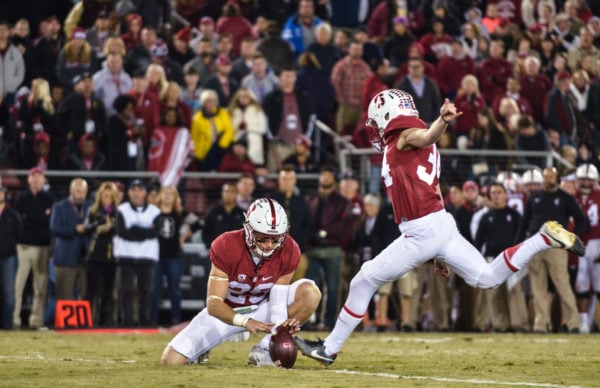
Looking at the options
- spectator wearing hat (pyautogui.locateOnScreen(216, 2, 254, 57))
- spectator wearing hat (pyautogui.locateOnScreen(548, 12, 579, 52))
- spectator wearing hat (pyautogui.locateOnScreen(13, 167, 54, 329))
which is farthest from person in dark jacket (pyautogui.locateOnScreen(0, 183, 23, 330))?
spectator wearing hat (pyautogui.locateOnScreen(548, 12, 579, 52))

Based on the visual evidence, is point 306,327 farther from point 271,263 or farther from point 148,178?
point 271,263

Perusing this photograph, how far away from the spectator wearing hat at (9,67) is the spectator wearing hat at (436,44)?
671 cm

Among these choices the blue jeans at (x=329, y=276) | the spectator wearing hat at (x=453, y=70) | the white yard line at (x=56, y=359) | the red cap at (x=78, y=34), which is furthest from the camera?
the spectator wearing hat at (x=453, y=70)

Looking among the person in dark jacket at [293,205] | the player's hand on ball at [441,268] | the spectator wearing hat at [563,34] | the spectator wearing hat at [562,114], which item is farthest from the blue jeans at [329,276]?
the spectator wearing hat at [563,34]

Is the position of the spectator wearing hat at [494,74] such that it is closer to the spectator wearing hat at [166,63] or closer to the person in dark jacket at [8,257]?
the spectator wearing hat at [166,63]

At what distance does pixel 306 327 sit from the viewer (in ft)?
55.4

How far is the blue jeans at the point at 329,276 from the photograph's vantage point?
55.3 feet

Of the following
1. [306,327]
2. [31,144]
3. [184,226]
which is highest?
[31,144]

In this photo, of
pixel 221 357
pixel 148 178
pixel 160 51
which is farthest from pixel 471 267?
pixel 160 51

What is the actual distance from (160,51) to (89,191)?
9.24 ft

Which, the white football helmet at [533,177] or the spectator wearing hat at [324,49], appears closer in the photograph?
the white football helmet at [533,177]

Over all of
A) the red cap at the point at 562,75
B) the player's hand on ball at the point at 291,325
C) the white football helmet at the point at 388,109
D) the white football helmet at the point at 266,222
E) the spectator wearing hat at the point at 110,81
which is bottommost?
the player's hand on ball at the point at 291,325

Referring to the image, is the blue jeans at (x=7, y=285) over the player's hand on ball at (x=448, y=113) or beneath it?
beneath

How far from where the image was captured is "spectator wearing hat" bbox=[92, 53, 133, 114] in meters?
17.9
